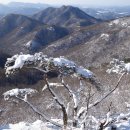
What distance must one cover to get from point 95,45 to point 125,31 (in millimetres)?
13291

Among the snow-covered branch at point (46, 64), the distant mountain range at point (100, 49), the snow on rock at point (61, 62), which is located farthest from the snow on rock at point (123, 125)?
the distant mountain range at point (100, 49)

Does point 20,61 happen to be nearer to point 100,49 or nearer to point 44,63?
point 44,63

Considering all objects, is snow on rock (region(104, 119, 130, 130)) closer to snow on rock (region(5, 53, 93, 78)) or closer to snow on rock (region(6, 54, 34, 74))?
snow on rock (region(5, 53, 93, 78))

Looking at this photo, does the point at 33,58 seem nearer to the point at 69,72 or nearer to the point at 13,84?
the point at 69,72

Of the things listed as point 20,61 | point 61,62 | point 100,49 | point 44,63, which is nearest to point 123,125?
point 61,62

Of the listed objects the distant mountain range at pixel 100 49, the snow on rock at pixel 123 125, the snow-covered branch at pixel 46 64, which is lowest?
the distant mountain range at pixel 100 49

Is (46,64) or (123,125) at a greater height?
(46,64)

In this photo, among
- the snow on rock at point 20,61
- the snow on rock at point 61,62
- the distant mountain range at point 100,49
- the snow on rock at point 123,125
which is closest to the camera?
the snow on rock at point 20,61

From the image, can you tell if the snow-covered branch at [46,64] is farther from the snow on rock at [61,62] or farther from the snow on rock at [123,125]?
the snow on rock at [123,125]

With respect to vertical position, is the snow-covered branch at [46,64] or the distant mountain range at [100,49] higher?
the snow-covered branch at [46,64]

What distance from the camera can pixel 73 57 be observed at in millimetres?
139750

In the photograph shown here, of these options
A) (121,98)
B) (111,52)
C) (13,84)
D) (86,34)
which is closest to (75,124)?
(121,98)

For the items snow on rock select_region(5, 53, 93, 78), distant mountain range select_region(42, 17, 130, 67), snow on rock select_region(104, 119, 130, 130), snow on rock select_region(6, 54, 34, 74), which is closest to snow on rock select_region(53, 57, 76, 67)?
snow on rock select_region(5, 53, 93, 78)

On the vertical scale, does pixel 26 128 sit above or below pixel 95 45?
above
